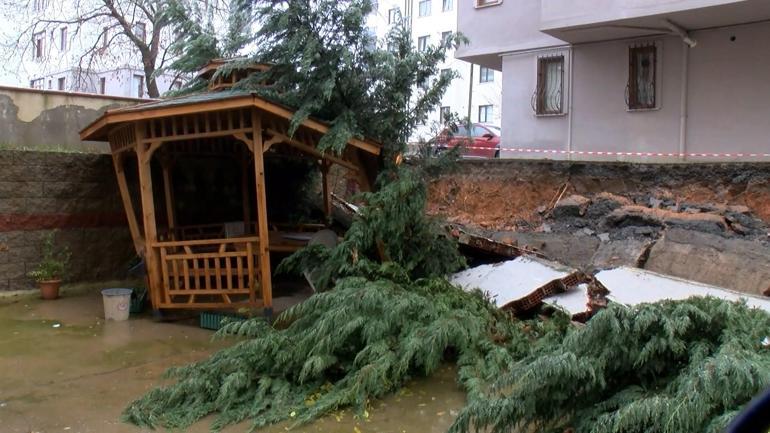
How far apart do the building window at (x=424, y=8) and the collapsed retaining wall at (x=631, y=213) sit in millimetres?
31689

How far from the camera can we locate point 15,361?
6.27 meters

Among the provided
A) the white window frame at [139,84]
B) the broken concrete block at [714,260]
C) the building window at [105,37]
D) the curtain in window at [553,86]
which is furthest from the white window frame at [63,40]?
the broken concrete block at [714,260]

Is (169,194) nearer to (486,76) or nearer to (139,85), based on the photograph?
(139,85)

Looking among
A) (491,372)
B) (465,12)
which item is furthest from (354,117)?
(465,12)

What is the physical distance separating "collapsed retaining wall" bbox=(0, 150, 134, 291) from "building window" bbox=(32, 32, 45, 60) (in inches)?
393

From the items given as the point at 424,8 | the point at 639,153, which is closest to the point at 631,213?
the point at 639,153

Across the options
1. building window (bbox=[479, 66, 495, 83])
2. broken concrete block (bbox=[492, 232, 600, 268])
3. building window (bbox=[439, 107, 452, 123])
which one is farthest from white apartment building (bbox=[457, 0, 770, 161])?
building window (bbox=[479, 66, 495, 83])

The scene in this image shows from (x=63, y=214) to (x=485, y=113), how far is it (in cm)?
3204

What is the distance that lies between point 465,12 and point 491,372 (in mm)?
11750

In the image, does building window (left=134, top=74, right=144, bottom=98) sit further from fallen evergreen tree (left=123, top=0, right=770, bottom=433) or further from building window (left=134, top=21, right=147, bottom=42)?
fallen evergreen tree (left=123, top=0, right=770, bottom=433)

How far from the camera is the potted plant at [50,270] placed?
9246 mm

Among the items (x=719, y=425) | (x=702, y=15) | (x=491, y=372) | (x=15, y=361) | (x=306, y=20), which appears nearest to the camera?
(x=719, y=425)

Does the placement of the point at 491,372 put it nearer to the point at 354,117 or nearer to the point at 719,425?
the point at 719,425

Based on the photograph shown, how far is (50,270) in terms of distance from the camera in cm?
932
